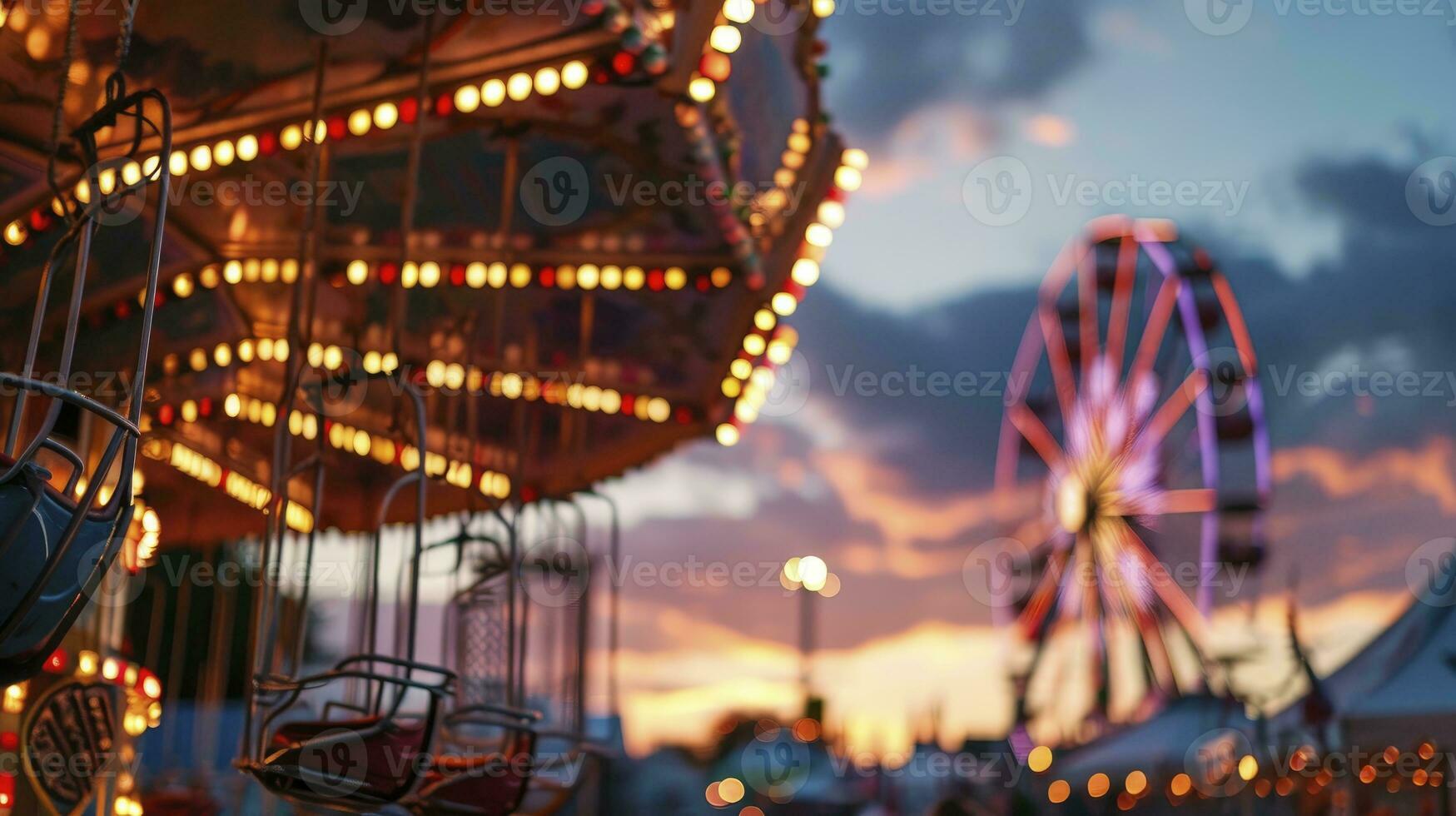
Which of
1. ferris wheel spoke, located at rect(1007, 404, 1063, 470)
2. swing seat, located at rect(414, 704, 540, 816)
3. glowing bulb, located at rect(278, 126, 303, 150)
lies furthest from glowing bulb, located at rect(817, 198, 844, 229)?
ferris wheel spoke, located at rect(1007, 404, 1063, 470)

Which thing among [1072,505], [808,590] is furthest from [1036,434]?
[808,590]

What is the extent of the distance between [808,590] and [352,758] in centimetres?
1854

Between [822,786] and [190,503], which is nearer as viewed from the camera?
[190,503]

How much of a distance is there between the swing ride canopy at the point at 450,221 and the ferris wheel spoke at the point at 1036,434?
13345mm

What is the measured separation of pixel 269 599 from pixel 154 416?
3992 millimetres

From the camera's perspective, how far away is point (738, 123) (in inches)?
208

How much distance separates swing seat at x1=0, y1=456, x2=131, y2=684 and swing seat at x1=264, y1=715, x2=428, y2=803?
1082mm

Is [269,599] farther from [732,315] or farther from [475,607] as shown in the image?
[732,315]

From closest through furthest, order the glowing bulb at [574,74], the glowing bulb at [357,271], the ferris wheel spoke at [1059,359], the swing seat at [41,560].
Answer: the swing seat at [41,560] → the glowing bulb at [574,74] → the glowing bulb at [357,271] → the ferris wheel spoke at [1059,359]

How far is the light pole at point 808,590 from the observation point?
18.2 meters

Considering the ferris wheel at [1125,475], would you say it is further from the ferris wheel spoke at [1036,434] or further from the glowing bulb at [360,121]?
the glowing bulb at [360,121]

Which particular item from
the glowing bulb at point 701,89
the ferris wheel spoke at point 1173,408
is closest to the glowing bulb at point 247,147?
the glowing bulb at point 701,89

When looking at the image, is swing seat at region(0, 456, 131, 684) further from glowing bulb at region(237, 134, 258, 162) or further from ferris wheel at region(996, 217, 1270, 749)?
ferris wheel at region(996, 217, 1270, 749)

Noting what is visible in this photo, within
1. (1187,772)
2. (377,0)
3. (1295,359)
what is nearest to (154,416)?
(377,0)
